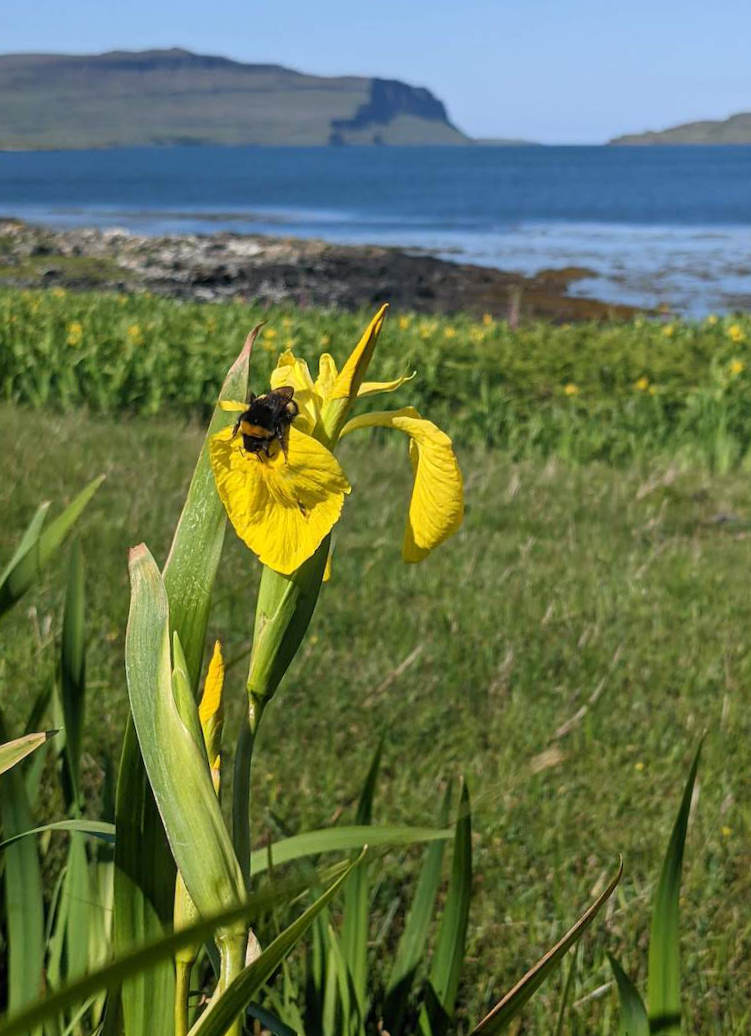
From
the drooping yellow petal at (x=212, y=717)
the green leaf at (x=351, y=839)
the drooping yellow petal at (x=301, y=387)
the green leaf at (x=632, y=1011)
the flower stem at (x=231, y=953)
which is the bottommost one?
the green leaf at (x=632, y=1011)

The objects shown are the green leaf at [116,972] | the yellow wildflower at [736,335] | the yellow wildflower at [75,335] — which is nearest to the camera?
the green leaf at [116,972]

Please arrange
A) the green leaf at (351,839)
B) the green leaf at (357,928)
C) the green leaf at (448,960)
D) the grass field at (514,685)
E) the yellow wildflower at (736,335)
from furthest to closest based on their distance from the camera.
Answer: the yellow wildflower at (736,335), the grass field at (514,685), the green leaf at (357,928), the green leaf at (448,960), the green leaf at (351,839)

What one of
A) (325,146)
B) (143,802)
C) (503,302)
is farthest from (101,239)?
(325,146)

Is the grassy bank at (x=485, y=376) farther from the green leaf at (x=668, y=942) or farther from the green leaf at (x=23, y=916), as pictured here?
the green leaf at (x=668, y=942)

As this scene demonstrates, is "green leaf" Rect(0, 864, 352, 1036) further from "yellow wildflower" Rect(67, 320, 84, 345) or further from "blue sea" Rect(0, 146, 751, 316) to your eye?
"blue sea" Rect(0, 146, 751, 316)

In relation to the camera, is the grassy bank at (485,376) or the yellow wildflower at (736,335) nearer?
the grassy bank at (485,376)

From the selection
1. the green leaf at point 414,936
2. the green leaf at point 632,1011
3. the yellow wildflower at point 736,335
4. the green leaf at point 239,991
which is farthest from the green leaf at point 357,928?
the yellow wildflower at point 736,335

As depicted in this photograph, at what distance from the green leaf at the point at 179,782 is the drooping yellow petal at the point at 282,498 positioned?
77mm

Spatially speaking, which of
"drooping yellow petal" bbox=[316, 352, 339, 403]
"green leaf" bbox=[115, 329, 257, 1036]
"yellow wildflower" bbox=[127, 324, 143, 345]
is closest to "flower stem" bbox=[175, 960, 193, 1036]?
"green leaf" bbox=[115, 329, 257, 1036]

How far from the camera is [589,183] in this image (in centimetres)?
7394

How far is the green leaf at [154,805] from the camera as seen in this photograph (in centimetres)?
70

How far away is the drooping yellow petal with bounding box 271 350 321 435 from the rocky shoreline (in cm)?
1558

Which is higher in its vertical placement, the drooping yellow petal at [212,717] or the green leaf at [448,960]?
the drooping yellow petal at [212,717]

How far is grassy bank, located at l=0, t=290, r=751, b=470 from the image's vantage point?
6043mm
